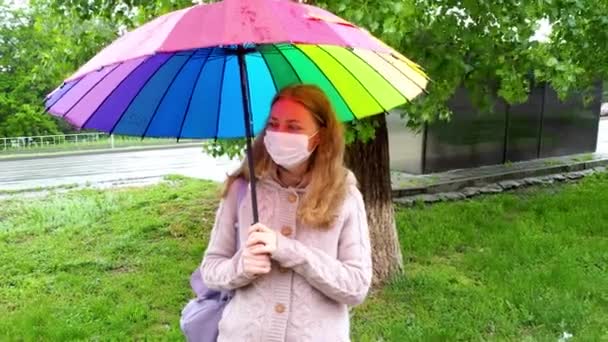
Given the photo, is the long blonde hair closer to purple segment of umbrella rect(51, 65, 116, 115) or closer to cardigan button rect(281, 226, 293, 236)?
cardigan button rect(281, 226, 293, 236)

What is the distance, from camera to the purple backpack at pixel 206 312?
2.07m

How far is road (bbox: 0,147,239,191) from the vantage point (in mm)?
13609

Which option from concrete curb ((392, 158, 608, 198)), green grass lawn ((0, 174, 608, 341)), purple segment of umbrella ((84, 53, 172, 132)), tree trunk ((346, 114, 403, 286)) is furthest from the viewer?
concrete curb ((392, 158, 608, 198))

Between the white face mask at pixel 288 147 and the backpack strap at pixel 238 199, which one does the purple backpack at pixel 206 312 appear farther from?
the white face mask at pixel 288 147

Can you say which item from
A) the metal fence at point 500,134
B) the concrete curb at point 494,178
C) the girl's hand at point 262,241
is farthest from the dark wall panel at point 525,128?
the girl's hand at point 262,241

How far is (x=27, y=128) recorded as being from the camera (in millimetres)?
28984

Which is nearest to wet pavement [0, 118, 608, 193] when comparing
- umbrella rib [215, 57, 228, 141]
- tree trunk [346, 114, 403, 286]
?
tree trunk [346, 114, 403, 286]

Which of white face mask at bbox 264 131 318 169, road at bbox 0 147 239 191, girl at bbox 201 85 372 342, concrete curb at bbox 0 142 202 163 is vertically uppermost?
white face mask at bbox 264 131 318 169

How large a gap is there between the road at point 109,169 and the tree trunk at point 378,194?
21.8 ft

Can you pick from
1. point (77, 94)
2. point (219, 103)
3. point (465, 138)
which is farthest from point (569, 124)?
point (77, 94)

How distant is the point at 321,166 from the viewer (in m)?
1.99

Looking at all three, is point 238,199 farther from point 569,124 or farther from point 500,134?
point 569,124

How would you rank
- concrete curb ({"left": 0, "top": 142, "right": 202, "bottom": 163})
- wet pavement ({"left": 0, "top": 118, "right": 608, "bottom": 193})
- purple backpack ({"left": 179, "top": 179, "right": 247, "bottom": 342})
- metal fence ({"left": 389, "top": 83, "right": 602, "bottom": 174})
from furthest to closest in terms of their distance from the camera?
concrete curb ({"left": 0, "top": 142, "right": 202, "bottom": 163})
wet pavement ({"left": 0, "top": 118, "right": 608, "bottom": 193})
metal fence ({"left": 389, "top": 83, "right": 602, "bottom": 174})
purple backpack ({"left": 179, "top": 179, "right": 247, "bottom": 342})

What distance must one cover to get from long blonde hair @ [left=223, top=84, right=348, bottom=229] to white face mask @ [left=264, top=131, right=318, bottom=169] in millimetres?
55
